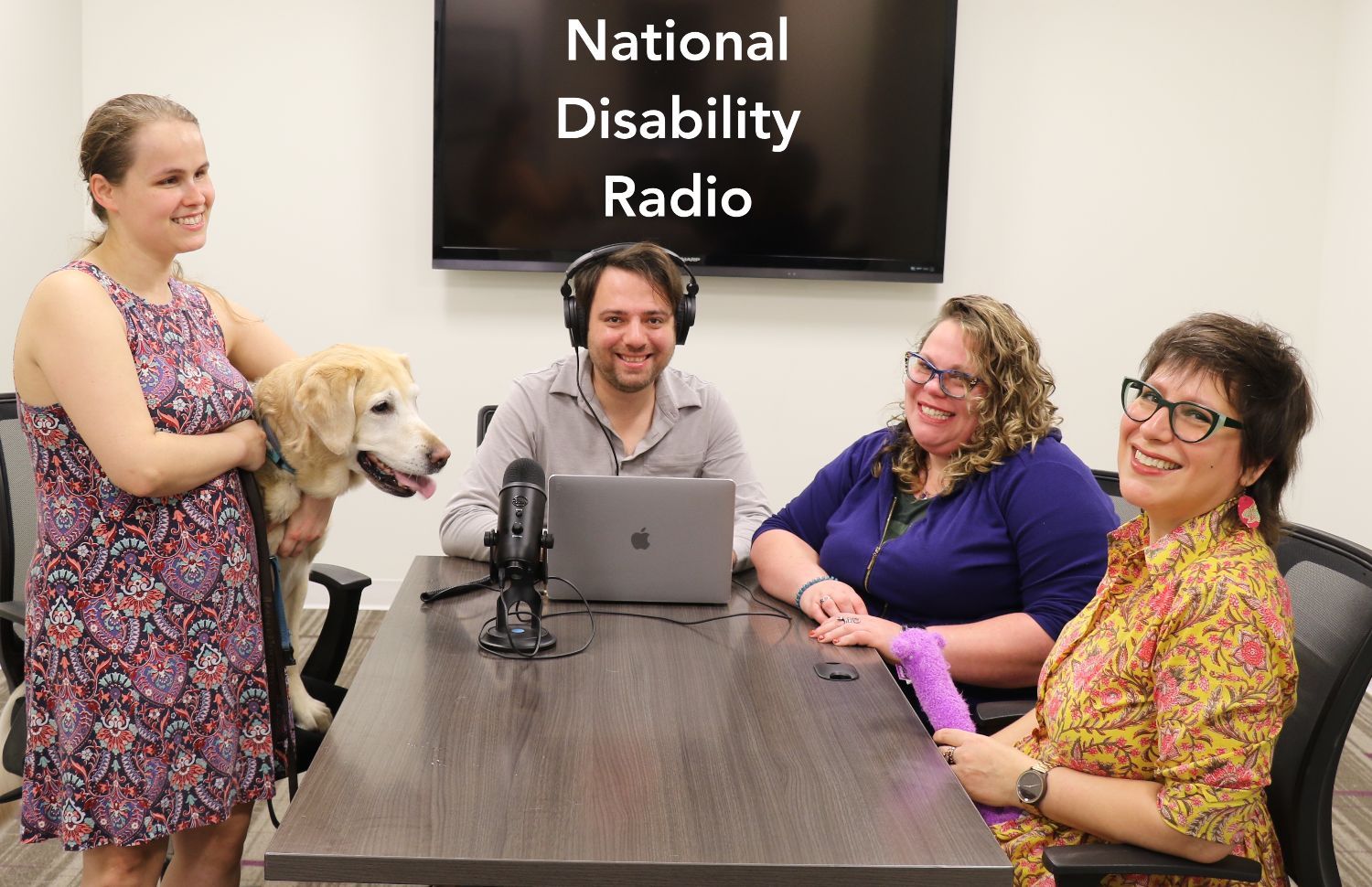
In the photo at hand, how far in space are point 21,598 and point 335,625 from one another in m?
0.57

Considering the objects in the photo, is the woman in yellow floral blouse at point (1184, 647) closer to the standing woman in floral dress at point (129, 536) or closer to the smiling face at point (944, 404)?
the smiling face at point (944, 404)

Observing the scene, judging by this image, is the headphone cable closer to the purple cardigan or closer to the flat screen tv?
the purple cardigan

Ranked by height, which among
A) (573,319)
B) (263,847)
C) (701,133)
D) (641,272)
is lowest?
(263,847)

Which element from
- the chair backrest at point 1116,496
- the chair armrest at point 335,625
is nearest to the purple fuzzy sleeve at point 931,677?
the chair backrest at point 1116,496

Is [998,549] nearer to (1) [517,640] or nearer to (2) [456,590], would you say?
(1) [517,640]

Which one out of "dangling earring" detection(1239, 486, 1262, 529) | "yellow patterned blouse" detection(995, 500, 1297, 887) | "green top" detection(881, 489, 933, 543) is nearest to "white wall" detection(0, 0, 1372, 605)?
"green top" detection(881, 489, 933, 543)

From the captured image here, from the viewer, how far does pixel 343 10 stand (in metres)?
4.11

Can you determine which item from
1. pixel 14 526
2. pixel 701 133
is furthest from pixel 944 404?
pixel 701 133

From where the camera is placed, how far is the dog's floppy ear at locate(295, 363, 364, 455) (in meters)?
1.85

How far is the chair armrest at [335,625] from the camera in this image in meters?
2.22

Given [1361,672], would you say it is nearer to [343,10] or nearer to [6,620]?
[6,620]

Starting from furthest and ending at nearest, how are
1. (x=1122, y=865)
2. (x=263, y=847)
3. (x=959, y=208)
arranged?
(x=959, y=208) < (x=263, y=847) < (x=1122, y=865)

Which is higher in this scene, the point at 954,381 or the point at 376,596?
the point at 954,381

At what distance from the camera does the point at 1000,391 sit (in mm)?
1979
